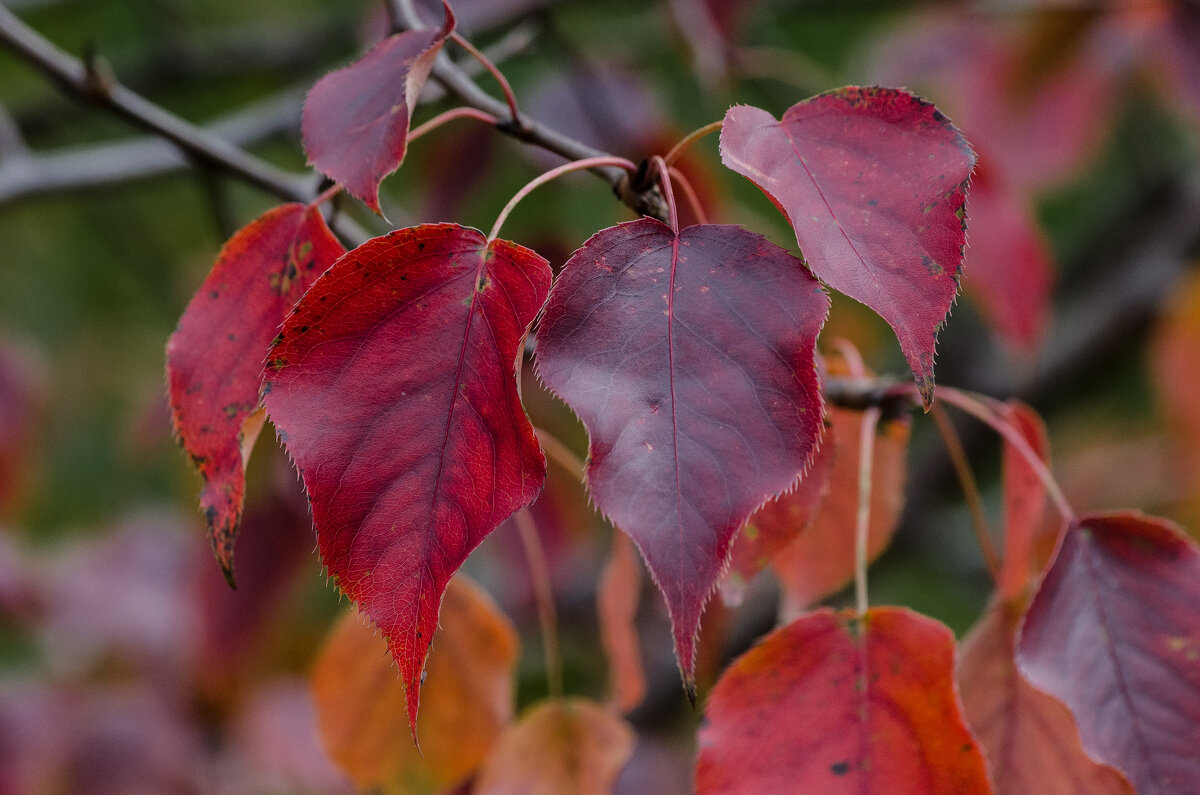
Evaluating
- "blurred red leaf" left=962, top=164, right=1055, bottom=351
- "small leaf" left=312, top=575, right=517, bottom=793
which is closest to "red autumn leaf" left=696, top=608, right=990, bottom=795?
"small leaf" left=312, top=575, right=517, bottom=793

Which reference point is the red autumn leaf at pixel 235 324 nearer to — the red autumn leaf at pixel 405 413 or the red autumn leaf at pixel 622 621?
the red autumn leaf at pixel 405 413

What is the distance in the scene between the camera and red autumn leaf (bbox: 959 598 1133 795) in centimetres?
50

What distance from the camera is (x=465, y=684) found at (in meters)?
0.68

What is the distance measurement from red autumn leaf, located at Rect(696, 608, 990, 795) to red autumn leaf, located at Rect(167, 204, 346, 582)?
0.24 meters

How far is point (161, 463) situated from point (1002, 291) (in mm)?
2404

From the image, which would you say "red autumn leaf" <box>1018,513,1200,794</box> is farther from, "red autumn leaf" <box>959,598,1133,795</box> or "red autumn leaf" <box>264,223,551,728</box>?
"red autumn leaf" <box>264,223,551,728</box>

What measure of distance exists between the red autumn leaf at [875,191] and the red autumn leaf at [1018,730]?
24cm

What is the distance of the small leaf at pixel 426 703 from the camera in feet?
2.22

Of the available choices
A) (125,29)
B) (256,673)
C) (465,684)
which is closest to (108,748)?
(256,673)

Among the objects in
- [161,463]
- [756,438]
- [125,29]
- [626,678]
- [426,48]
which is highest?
[426,48]

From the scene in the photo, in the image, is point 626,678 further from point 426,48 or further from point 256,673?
point 256,673

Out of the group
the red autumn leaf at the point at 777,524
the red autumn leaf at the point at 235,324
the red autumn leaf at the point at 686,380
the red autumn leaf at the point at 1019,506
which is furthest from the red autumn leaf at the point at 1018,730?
the red autumn leaf at the point at 235,324

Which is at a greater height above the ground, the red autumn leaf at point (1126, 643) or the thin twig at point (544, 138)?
the thin twig at point (544, 138)

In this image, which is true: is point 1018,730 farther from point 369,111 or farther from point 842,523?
point 369,111
